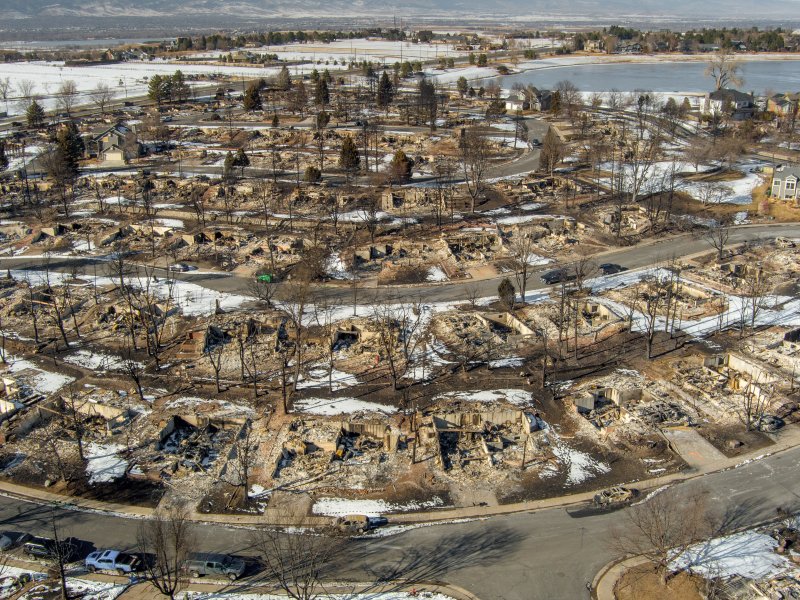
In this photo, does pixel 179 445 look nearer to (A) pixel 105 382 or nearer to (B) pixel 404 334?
(A) pixel 105 382

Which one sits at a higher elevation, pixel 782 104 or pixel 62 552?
pixel 782 104

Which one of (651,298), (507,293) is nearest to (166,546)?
(507,293)

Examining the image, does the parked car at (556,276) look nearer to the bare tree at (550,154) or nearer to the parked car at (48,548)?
the bare tree at (550,154)

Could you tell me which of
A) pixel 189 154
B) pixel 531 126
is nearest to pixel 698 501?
pixel 189 154

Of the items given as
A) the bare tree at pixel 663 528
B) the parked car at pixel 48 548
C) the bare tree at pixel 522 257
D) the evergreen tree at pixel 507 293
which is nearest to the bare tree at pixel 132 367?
the parked car at pixel 48 548

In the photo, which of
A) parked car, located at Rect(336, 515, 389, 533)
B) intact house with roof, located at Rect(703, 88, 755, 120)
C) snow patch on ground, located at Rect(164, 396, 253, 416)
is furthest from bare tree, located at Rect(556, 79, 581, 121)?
parked car, located at Rect(336, 515, 389, 533)

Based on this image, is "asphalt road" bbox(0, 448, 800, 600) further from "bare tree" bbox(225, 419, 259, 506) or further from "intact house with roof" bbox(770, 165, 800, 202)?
"intact house with roof" bbox(770, 165, 800, 202)

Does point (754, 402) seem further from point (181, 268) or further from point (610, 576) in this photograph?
point (181, 268)
